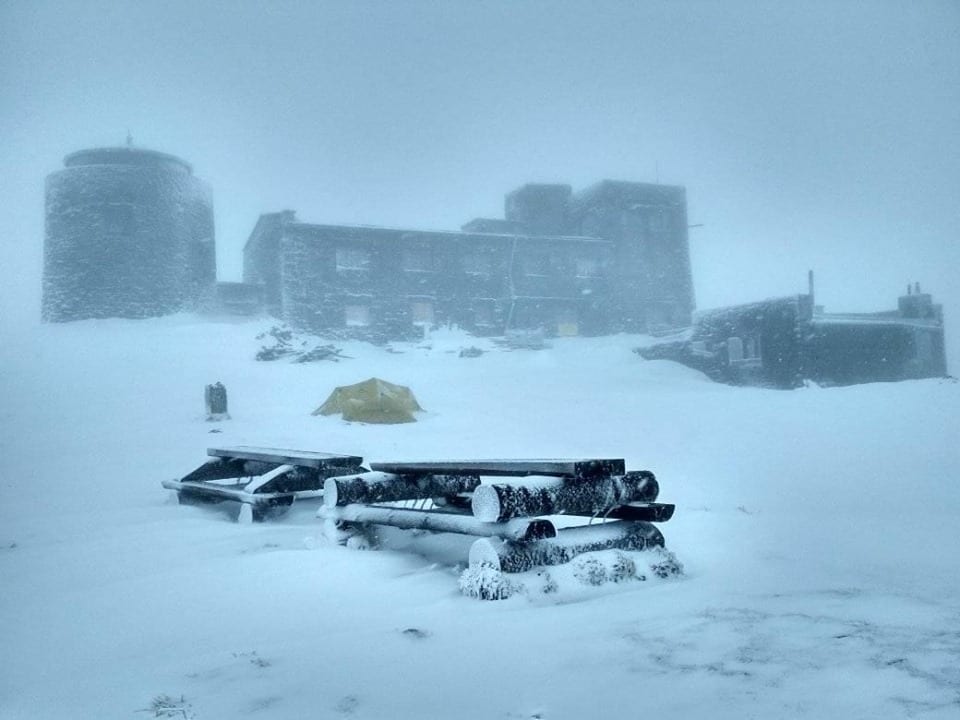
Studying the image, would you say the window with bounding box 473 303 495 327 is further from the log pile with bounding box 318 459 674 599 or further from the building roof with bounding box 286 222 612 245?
the log pile with bounding box 318 459 674 599

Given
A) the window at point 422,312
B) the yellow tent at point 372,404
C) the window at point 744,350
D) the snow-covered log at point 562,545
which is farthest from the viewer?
the window at point 422,312

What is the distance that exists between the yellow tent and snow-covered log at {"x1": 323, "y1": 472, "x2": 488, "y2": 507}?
10713 mm

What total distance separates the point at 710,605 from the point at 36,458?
11.0 metres

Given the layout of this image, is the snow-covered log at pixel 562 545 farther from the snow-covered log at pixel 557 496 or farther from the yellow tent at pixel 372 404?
the yellow tent at pixel 372 404

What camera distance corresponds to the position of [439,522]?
14.9 feet

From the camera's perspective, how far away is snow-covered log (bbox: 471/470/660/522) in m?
3.93

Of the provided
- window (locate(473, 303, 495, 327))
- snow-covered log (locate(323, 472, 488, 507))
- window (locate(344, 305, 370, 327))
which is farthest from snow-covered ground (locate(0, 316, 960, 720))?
window (locate(473, 303, 495, 327))

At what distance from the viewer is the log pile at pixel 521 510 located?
12.9 feet

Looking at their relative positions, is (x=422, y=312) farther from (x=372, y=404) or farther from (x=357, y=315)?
(x=372, y=404)

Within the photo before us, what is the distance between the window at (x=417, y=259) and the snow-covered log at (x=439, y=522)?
31835 mm

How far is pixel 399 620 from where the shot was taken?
11.7 feet

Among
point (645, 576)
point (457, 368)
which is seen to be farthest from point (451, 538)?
point (457, 368)

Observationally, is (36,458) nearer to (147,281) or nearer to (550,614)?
(550,614)

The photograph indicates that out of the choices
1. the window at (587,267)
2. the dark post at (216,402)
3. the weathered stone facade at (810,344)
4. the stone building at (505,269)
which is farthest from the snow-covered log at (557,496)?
the window at (587,267)
